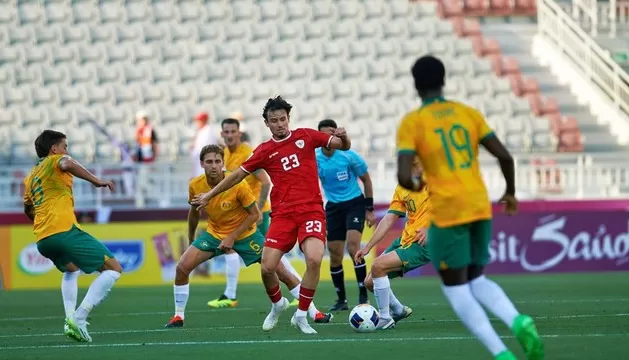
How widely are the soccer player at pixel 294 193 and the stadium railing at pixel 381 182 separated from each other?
11730 millimetres

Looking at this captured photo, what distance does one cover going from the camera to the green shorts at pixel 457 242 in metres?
8.41

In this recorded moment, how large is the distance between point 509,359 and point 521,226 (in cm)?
1533

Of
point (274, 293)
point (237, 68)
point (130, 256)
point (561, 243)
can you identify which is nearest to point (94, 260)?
point (274, 293)

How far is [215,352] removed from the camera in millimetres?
10344

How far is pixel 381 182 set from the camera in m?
24.0

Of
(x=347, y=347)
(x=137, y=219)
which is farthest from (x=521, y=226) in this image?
(x=347, y=347)

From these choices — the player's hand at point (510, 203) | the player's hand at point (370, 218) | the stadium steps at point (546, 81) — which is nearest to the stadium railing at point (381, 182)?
the stadium steps at point (546, 81)

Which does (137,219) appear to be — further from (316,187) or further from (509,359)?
(509,359)

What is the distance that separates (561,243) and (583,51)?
377 inches

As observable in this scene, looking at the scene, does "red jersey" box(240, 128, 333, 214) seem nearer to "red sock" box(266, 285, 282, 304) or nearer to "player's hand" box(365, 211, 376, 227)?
"red sock" box(266, 285, 282, 304)

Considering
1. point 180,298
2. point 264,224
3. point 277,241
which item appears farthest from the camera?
point 264,224

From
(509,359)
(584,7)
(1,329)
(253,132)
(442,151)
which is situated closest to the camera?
(509,359)

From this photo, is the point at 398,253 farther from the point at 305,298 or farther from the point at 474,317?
the point at 474,317

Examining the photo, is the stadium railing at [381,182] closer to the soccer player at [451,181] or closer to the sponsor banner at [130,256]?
the sponsor banner at [130,256]
